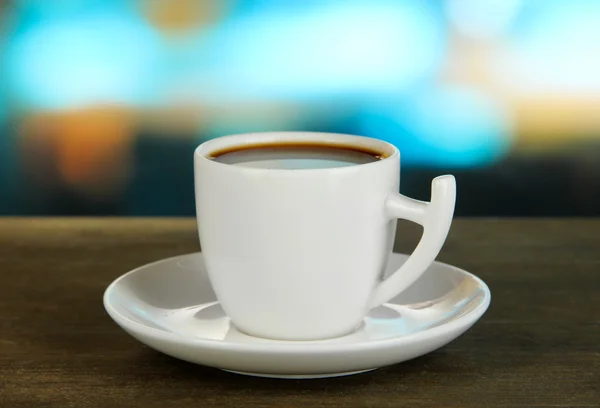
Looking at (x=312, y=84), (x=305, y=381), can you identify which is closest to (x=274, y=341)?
(x=305, y=381)

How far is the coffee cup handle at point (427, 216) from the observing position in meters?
0.52

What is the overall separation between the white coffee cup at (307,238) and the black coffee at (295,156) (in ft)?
0.15

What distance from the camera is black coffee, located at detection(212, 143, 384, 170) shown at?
0.59 m

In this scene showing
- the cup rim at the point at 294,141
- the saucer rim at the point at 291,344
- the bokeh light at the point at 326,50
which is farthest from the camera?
the bokeh light at the point at 326,50

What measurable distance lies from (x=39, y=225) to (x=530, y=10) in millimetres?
648

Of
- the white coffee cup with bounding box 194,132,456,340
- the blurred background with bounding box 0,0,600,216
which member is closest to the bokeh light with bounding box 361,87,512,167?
the blurred background with bounding box 0,0,600,216

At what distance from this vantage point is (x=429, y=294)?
24.8 inches

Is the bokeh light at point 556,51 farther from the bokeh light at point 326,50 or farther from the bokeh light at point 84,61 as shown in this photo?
the bokeh light at point 84,61

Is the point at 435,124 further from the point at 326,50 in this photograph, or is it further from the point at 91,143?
the point at 91,143

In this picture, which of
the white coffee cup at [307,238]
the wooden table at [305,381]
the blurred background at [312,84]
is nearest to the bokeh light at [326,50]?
the blurred background at [312,84]

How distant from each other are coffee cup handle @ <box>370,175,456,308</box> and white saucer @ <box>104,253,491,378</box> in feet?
0.13

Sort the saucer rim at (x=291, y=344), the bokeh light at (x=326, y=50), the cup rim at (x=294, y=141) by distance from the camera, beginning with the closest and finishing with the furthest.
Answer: the saucer rim at (x=291, y=344), the cup rim at (x=294, y=141), the bokeh light at (x=326, y=50)

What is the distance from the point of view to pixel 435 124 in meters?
1.13

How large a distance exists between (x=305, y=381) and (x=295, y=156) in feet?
0.54
